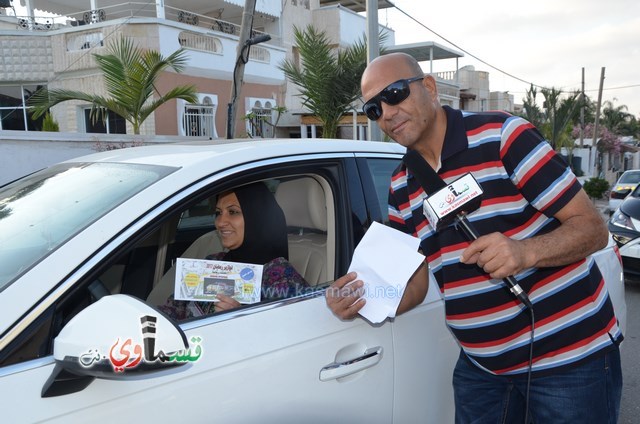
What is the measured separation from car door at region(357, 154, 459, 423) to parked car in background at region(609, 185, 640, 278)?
201 inches

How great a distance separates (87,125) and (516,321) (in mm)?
15598

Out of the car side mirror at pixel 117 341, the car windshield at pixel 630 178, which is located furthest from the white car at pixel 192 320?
the car windshield at pixel 630 178

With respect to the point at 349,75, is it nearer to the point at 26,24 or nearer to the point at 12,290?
the point at 12,290

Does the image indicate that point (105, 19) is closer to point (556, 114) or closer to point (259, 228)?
point (556, 114)

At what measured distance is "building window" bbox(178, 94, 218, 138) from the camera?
16422 millimetres

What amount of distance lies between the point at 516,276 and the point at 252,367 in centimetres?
87

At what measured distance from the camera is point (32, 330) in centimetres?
139

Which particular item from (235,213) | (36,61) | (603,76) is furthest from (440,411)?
(603,76)

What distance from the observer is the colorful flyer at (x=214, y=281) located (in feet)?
6.14

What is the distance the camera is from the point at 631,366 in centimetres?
457

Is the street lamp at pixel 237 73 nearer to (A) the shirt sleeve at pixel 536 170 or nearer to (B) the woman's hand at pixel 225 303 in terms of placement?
(B) the woman's hand at pixel 225 303

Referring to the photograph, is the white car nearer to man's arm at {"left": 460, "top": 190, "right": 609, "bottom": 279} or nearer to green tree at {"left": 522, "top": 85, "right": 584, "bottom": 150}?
man's arm at {"left": 460, "top": 190, "right": 609, "bottom": 279}

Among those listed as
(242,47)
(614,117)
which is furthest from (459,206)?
(614,117)

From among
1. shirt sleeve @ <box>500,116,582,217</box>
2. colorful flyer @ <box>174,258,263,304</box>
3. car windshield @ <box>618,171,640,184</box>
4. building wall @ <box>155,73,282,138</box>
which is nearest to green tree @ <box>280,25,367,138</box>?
building wall @ <box>155,73,282,138</box>
